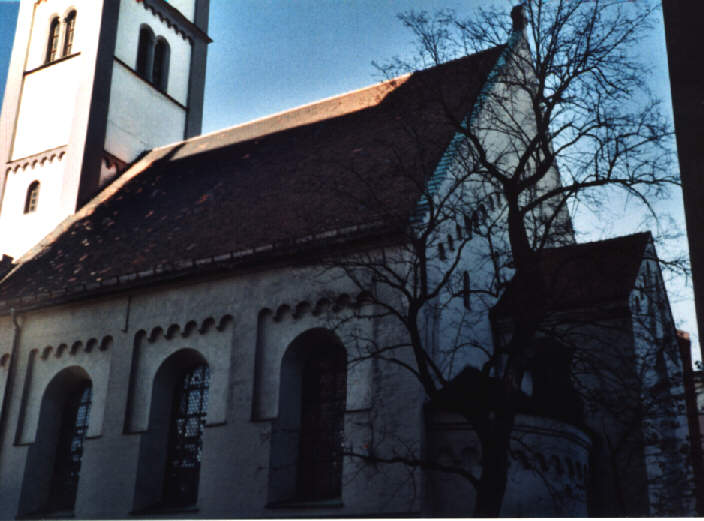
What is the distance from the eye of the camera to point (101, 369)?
39.8 feet

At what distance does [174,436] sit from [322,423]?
225 centimetres

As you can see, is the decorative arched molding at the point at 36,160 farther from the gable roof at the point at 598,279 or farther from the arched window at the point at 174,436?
the gable roof at the point at 598,279

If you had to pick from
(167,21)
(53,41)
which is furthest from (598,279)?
(53,41)

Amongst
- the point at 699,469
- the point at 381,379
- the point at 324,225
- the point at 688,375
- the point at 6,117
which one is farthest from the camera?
the point at 6,117

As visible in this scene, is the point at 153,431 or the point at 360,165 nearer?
the point at 153,431

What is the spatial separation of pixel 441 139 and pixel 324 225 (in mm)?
1959

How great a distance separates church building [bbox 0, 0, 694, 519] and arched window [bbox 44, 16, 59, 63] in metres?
4.83

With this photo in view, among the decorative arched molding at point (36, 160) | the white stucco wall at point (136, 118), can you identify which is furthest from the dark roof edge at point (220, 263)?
the white stucco wall at point (136, 118)

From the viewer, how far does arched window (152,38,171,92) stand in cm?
1867

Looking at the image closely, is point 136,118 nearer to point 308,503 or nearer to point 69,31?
point 69,31

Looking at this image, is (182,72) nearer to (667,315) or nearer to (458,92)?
(458,92)

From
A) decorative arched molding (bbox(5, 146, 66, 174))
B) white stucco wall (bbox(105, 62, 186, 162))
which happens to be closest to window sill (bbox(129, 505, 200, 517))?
decorative arched molding (bbox(5, 146, 66, 174))

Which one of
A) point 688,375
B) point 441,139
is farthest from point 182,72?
point 688,375

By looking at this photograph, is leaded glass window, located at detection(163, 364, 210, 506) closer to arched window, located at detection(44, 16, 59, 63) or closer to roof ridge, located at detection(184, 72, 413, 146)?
roof ridge, located at detection(184, 72, 413, 146)
